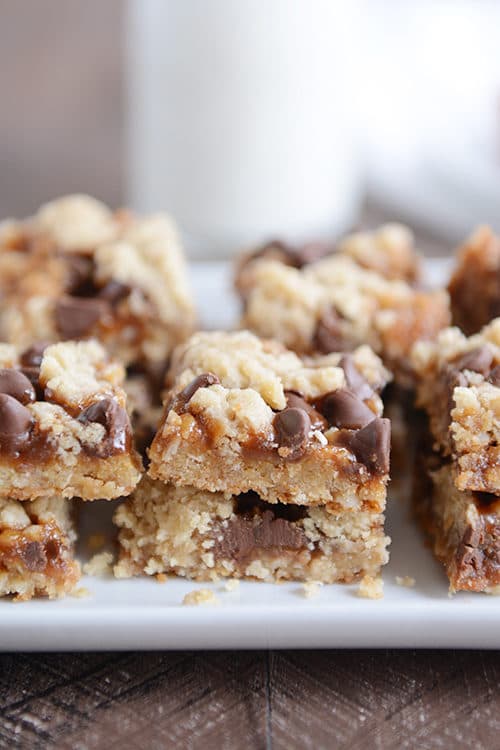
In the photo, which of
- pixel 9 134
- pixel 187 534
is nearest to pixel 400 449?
pixel 187 534

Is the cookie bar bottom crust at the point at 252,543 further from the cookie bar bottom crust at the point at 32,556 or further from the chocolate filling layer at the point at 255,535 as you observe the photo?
the cookie bar bottom crust at the point at 32,556

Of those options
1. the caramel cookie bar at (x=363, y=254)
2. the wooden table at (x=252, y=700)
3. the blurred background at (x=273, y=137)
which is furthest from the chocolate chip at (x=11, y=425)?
the blurred background at (x=273, y=137)

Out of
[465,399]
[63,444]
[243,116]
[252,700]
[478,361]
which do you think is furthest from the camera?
[243,116]

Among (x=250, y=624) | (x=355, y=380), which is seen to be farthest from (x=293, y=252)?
(x=250, y=624)

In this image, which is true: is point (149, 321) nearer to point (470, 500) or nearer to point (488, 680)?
point (470, 500)

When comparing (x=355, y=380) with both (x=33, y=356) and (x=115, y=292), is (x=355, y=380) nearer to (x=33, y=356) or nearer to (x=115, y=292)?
(x=33, y=356)
